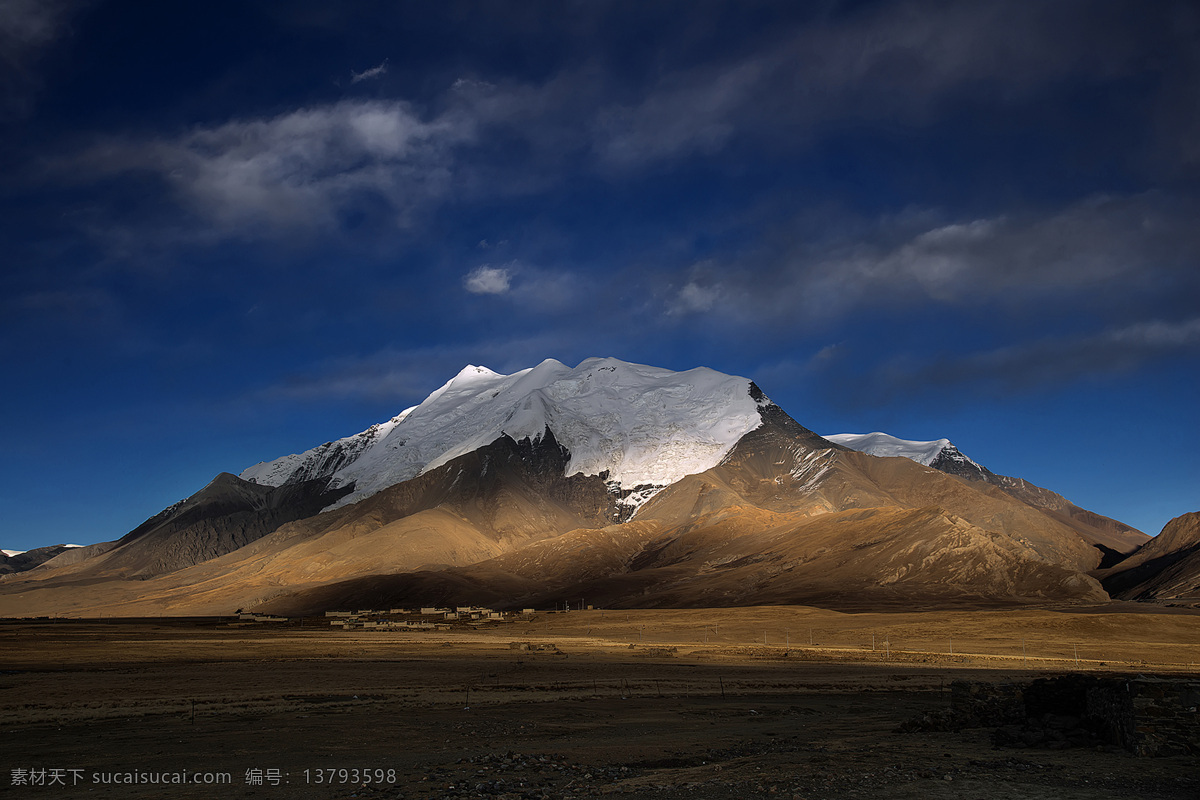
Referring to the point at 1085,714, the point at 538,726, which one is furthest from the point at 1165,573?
the point at 538,726

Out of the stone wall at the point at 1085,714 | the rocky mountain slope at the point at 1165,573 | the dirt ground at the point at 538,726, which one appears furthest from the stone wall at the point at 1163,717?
the rocky mountain slope at the point at 1165,573

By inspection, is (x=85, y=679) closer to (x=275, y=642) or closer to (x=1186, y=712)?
(x=275, y=642)

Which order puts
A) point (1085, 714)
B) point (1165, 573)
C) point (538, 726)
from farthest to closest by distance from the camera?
point (1165, 573)
point (538, 726)
point (1085, 714)

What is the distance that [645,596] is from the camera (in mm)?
172625

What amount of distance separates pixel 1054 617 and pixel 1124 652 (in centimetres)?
2281

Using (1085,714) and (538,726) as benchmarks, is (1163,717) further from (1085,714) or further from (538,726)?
(538,726)

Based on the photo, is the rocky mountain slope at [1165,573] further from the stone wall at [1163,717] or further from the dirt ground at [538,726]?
the stone wall at [1163,717]

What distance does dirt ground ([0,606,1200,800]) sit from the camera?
17.8 m

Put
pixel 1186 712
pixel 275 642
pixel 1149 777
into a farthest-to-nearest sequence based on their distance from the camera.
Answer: pixel 275 642, pixel 1186 712, pixel 1149 777

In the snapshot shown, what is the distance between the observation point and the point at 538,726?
29016 millimetres

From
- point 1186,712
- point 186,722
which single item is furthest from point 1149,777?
point 186,722

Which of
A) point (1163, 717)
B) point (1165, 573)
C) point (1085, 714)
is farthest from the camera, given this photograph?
point (1165, 573)

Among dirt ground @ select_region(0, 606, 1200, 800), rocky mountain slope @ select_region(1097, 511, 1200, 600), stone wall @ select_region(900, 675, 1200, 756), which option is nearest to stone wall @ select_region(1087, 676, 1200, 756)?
stone wall @ select_region(900, 675, 1200, 756)

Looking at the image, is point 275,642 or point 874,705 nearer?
point 874,705
